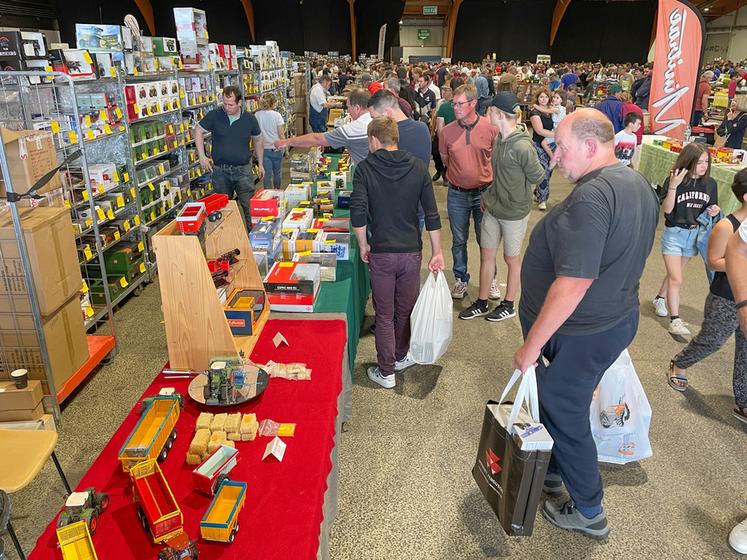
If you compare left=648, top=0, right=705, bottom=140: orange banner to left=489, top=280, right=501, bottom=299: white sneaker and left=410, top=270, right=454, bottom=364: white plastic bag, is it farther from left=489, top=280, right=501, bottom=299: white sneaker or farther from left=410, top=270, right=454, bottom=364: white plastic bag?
left=410, top=270, right=454, bottom=364: white plastic bag

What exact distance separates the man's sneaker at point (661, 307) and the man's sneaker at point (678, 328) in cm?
22

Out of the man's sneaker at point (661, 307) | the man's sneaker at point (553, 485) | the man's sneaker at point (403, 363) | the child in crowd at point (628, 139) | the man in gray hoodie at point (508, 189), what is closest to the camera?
the man's sneaker at point (553, 485)

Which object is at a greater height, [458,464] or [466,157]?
[466,157]

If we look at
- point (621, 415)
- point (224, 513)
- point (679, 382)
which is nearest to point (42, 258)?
point (224, 513)

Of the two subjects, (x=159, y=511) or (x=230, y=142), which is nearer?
(x=159, y=511)

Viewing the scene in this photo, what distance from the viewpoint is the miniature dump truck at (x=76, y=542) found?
146 centimetres

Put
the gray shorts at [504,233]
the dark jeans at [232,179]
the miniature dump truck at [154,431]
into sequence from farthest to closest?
the dark jeans at [232,179]
the gray shorts at [504,233]
the miniature dump truck at [154,431]

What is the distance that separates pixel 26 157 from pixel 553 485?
339 cm

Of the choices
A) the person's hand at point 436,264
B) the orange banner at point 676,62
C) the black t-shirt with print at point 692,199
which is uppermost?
the orange banner at point 676,62

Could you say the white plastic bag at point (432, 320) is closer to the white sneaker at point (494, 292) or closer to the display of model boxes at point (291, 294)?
the display of model boxes at point (291, 294)

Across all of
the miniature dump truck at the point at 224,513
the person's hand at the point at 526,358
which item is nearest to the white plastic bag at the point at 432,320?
the person's hand at the point at 526,358

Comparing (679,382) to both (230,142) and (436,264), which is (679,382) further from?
(230,142)

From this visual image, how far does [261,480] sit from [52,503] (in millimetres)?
1703

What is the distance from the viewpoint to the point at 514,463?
7.22 feet
